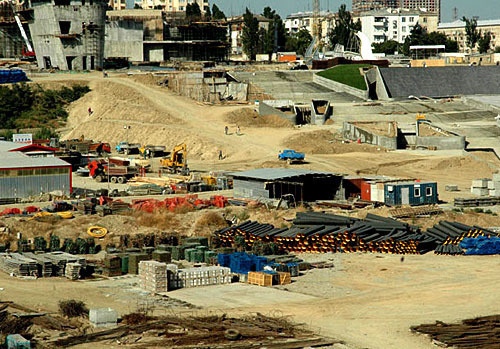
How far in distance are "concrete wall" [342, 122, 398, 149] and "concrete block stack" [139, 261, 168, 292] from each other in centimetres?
4021

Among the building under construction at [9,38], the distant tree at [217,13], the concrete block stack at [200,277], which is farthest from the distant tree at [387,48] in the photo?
the concrete block stack at [200,277]

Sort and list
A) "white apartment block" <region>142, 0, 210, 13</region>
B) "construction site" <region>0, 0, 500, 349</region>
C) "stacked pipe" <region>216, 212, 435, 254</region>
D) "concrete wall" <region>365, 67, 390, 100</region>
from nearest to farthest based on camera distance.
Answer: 1. "construction site" <region>0, 0, 500, 349</region>
2. "stacked pipe" <region>216, 212, 435, 254</region>
3. "concrete wall" <region>365, 67, 390, 100</region>
4. "white apartment block" <region>142, 0, 210, 13</region>

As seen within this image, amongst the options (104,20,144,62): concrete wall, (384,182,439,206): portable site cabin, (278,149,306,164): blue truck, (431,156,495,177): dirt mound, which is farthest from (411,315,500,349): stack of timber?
(104,20,144,62): concrete wall

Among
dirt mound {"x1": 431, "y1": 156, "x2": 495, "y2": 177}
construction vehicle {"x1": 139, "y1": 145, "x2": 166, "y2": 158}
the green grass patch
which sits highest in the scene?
the green grass patch

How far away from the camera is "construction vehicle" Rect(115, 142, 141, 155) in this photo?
7393 cm

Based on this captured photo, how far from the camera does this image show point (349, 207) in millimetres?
48406

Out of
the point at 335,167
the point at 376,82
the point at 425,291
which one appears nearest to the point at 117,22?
the point at 376,82

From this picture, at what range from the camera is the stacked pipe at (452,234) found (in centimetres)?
4016

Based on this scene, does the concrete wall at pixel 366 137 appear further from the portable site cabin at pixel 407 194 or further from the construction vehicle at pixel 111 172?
the portable site cabin at pixel 407 194

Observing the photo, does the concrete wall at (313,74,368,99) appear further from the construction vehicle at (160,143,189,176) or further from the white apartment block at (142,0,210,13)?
the white apartment block at (142,0,210,13)

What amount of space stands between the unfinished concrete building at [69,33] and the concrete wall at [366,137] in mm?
36011

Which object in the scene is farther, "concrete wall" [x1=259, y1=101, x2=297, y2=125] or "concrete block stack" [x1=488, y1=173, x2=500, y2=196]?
"concrete wall" [x1=259, y1=101, x2=297, y2=125]

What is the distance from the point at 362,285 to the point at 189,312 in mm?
7391

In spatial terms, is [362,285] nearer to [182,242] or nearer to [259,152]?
[182,242]
